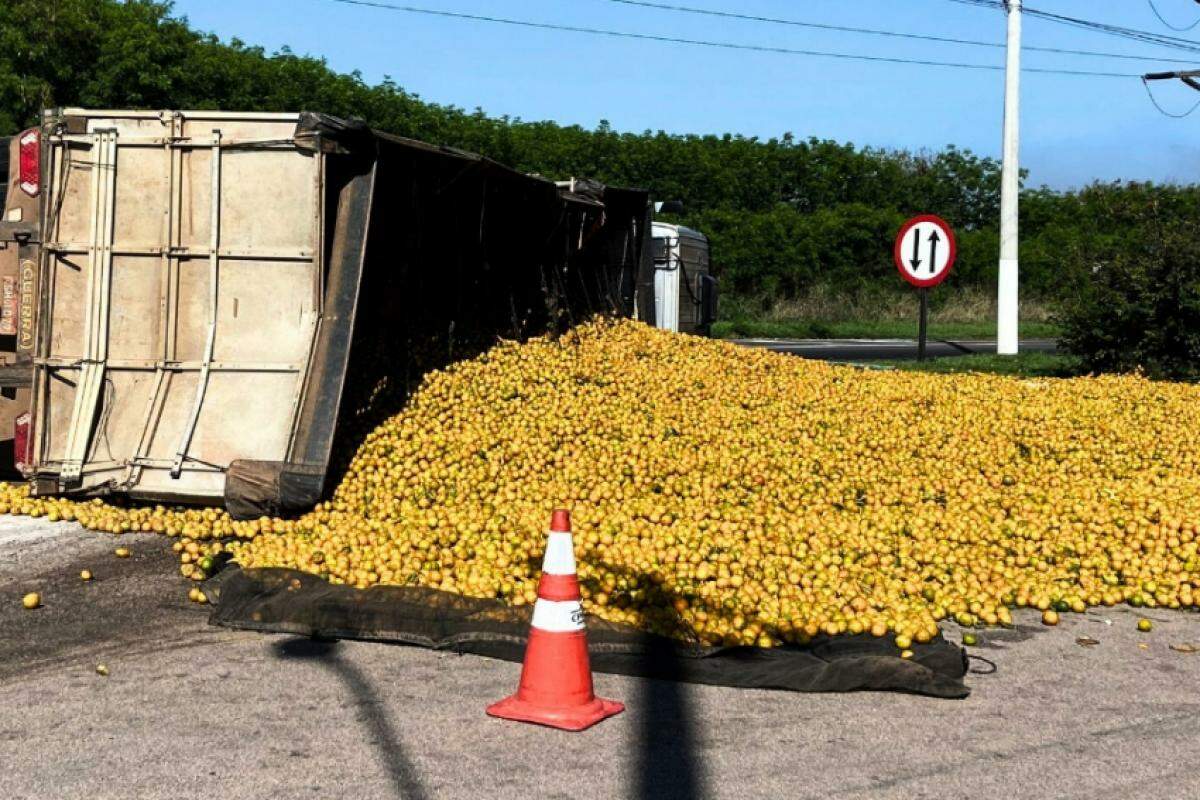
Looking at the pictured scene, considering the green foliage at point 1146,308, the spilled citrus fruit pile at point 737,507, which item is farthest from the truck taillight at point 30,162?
the green foliage at point 1146,308

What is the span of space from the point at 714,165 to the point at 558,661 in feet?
143

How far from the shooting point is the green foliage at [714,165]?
30828 millimetres

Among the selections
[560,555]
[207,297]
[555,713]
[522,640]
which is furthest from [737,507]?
[207,297]

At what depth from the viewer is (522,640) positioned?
6.41 m

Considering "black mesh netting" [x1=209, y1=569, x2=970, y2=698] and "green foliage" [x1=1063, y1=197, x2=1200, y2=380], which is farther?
"green foliage" [x1=1063, y1=197, x2=1200, y2=380]

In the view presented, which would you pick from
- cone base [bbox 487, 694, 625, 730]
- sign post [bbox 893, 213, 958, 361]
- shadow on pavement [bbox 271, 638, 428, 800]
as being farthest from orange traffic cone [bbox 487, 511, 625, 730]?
sign post [bbox 893, 213, 958, 361]

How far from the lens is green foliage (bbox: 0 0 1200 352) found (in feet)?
101

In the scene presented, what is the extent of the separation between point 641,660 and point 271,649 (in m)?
1.85

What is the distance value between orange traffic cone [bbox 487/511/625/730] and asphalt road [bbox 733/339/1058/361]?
20.5 meters

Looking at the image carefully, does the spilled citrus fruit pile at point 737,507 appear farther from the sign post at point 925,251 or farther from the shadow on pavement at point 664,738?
the sign post at point 925,251

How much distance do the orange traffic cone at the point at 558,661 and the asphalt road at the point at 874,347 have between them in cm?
2052

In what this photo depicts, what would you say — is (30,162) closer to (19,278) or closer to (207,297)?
(19,278)

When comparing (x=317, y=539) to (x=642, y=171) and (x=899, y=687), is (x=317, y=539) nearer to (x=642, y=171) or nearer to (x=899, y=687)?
(x=899, y=687)

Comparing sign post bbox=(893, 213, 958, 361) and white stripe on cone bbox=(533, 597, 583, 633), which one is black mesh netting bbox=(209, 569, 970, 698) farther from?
sign post bbox=(893, 213, 958, 361)
